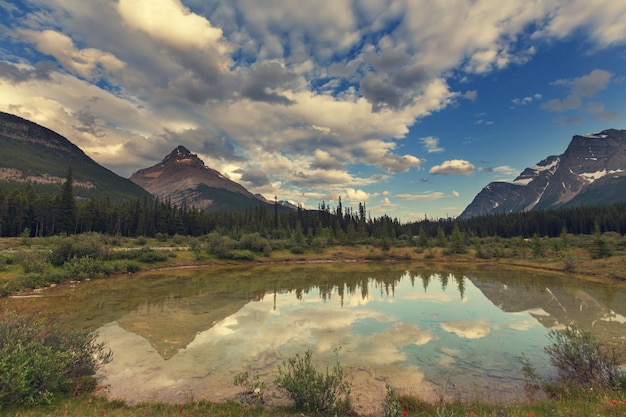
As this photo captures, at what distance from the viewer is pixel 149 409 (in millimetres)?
10281

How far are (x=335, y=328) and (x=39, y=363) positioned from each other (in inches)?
706

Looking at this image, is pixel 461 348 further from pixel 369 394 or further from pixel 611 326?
pixel 611 326

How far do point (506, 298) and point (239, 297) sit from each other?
104ft

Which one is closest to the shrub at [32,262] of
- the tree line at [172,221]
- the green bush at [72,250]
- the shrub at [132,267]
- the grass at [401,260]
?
the grass at [401,260]

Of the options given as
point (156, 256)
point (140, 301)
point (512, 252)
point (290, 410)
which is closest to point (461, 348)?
point (290, 410)

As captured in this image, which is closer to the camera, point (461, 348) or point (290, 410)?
point (290, 410)

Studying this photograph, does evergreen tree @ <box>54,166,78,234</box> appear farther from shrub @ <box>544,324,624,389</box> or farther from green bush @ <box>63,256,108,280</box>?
shrub @ <box>544,324,624,389</box>

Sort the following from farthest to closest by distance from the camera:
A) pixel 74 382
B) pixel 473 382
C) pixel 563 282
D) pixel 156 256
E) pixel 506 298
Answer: pixel 156 256 → pixel 563 282 → pixel 506 298 → pixel 473 382 → pixel 74 382

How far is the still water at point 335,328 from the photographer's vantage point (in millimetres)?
14125

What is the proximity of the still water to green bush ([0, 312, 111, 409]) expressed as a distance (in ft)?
5.51

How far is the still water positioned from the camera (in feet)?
46.3

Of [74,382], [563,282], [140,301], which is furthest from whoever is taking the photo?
Result: [563,282]

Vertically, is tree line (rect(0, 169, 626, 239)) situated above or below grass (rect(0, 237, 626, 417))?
above

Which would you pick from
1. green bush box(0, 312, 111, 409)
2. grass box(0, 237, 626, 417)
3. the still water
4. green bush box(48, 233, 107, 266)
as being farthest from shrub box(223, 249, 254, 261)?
green bush box(0, 312, 111, 409)
